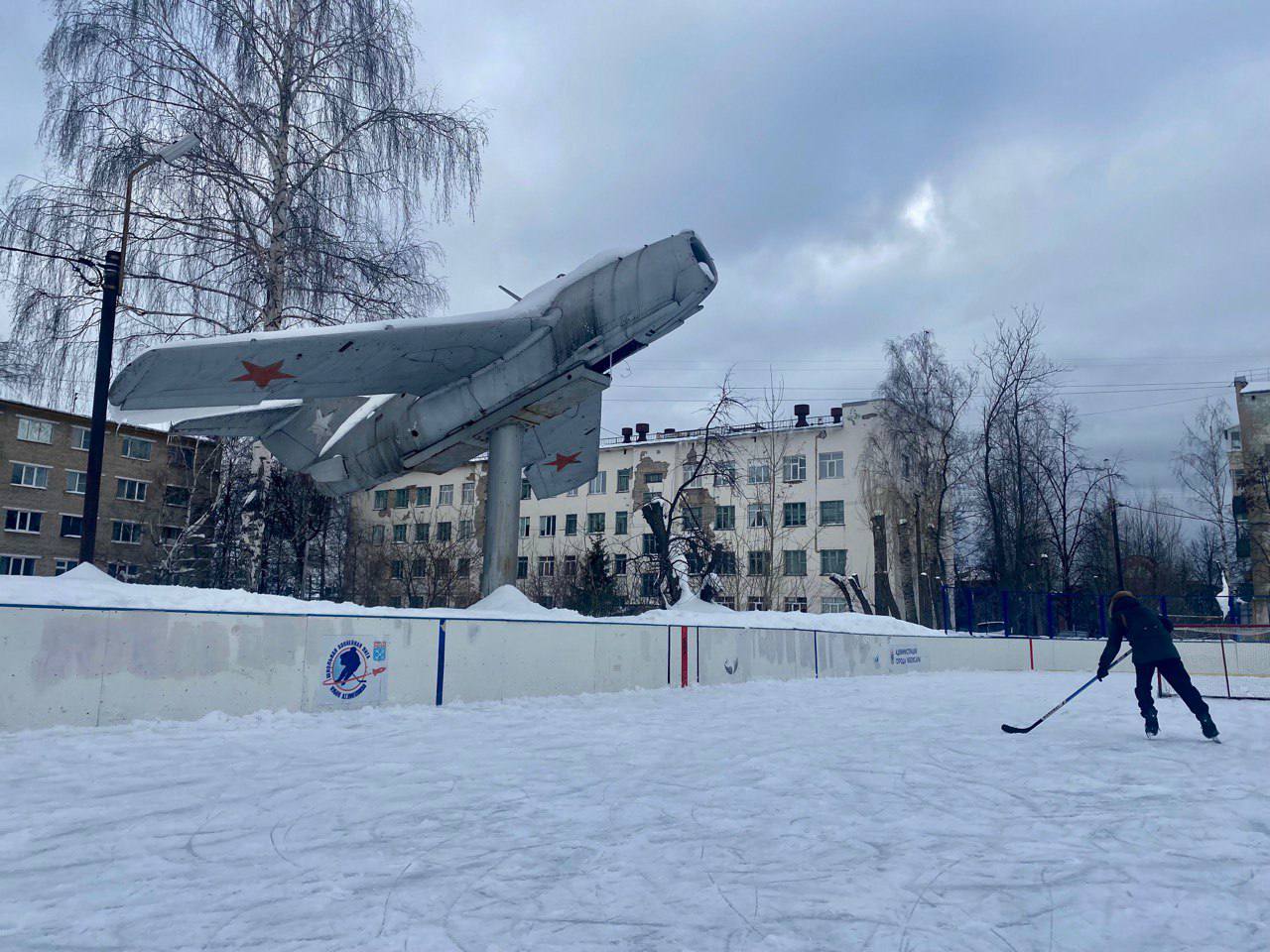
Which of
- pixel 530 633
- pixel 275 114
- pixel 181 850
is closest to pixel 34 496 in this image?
pixel 275 114

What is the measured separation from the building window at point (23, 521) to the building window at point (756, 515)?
37019 mm

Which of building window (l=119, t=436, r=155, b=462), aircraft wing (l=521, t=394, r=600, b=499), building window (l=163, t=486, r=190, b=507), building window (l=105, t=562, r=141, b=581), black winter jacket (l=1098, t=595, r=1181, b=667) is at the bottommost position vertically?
black winter jacket (l=1098, t=595, r=1181, b=667)

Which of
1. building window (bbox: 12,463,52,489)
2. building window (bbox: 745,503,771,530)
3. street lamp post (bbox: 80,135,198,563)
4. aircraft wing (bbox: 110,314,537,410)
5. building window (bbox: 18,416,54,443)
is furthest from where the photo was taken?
building window (bbox: 745,503,771,530)

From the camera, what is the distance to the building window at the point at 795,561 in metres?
45.8

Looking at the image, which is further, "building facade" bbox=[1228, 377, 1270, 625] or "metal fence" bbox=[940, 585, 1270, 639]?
"building facade" bbox=[1228, 377, 1270, 625]

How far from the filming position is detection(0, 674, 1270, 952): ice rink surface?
3461 millimetres

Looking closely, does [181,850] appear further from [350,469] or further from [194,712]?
[350,469]

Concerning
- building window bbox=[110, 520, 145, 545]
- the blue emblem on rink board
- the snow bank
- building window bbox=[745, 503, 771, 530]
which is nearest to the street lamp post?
the snow bank

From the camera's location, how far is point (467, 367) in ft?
46.0

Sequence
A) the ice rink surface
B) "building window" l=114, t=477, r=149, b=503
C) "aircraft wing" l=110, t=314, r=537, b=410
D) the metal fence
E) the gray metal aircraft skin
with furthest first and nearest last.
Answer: "building window" l=114, t=477, r=149, b=503 → the metal fence → the gray metal aircraft skin → "aircraft wing" l=110, t=314, r=537, b=410 → the ice rink surface

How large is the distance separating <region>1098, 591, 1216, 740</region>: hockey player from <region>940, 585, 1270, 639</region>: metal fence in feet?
58.1

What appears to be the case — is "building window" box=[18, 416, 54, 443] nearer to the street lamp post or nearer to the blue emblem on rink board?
the street lamp post

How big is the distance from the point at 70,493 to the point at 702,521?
33930 millimetres

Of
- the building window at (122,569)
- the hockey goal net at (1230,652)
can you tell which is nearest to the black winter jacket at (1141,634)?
the hockey goal net at (1230,652)
